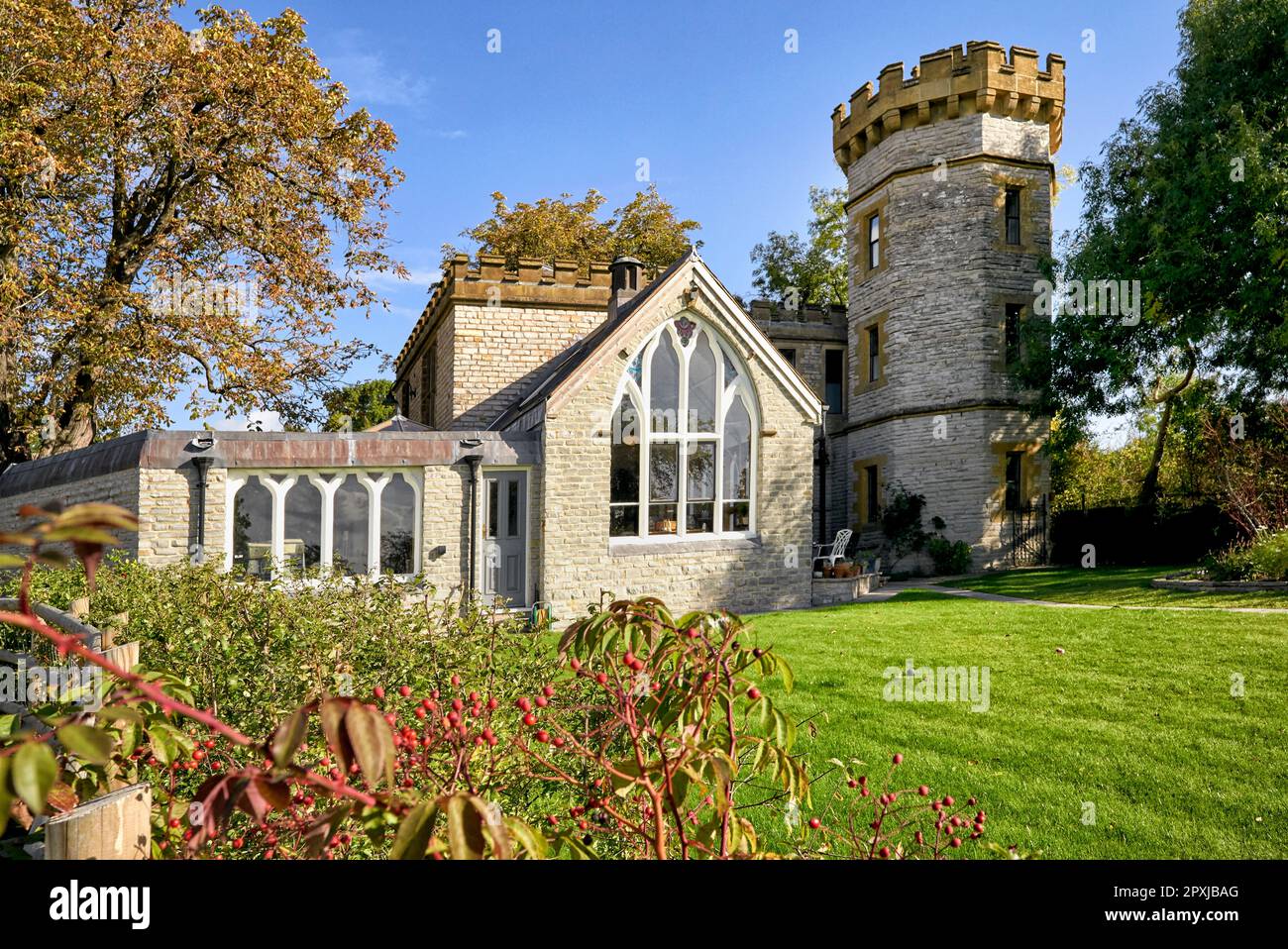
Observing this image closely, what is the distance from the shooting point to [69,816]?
6.09 ft

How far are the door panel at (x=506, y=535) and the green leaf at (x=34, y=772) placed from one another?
13.4m

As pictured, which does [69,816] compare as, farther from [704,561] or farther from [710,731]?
[704,561]

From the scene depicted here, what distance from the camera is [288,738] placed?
1.22 m

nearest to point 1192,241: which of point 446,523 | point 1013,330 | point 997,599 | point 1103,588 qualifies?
point 1013,330

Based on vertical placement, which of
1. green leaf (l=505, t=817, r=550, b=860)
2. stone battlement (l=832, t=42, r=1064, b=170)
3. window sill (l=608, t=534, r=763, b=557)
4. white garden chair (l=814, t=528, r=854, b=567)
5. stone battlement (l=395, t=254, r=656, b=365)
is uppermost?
stone battlement (l=832, t=42, r=1064, b=170)

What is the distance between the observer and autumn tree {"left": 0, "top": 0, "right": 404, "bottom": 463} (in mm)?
16453

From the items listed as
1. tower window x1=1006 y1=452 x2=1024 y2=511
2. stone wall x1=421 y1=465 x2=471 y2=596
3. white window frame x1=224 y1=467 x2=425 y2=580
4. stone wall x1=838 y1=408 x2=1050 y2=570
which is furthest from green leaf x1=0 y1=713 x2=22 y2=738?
tower window x1=1006 y1=452 x2=1024 y2=511

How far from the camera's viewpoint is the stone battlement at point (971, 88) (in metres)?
22.3

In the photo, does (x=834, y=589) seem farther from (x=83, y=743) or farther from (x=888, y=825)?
(x=83, y=743)

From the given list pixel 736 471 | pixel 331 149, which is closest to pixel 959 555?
pixel 736 471

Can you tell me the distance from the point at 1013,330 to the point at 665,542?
15.2 metres

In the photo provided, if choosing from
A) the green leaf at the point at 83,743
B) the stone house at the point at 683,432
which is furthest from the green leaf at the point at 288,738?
the stone house at the point at 683,432

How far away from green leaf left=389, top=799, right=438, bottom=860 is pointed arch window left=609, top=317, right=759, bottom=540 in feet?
45.3

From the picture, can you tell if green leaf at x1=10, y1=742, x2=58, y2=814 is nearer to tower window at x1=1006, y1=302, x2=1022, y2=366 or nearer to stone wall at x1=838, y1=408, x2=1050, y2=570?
stone wall at x1=838, y1=408, x2=1050, y2=570
